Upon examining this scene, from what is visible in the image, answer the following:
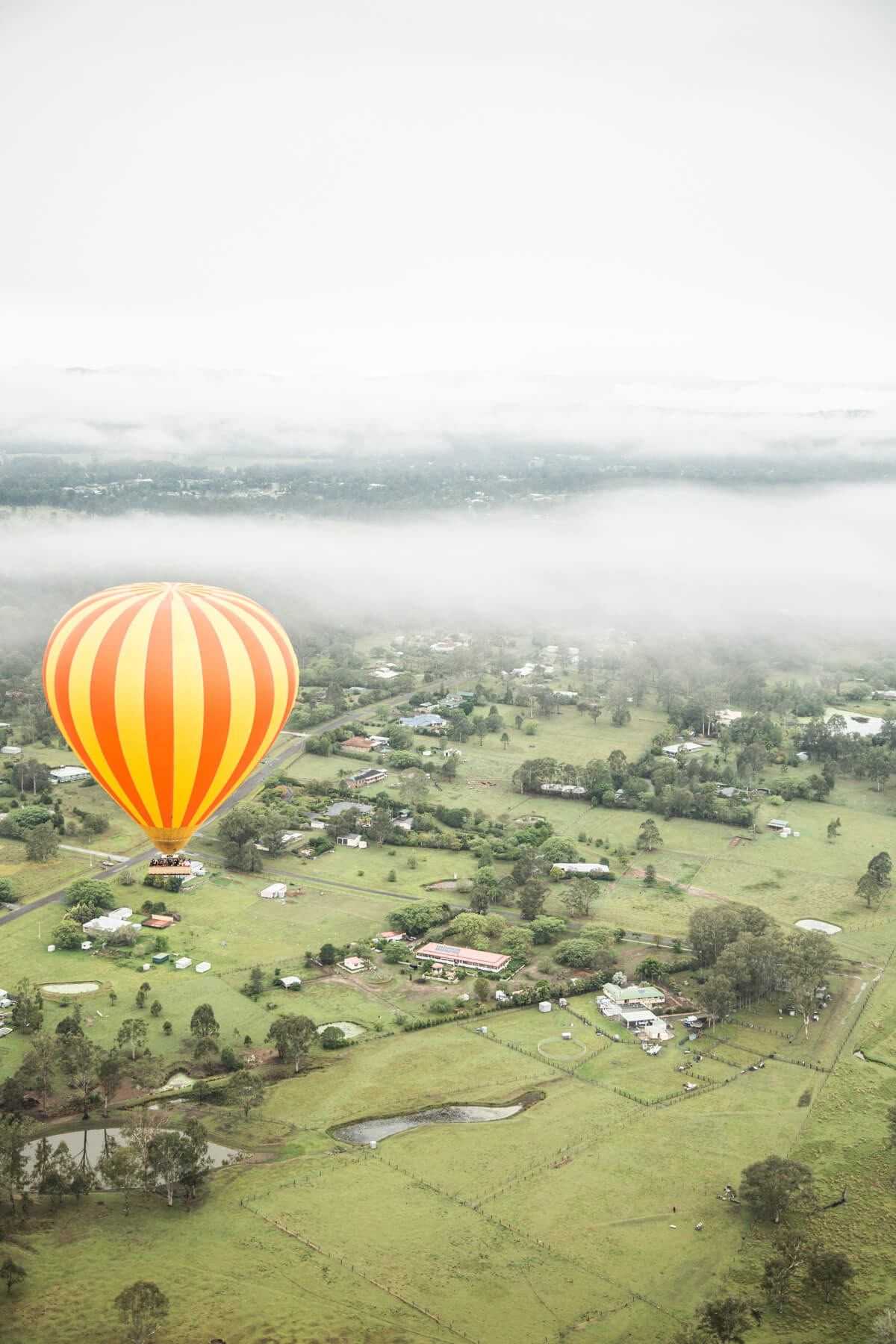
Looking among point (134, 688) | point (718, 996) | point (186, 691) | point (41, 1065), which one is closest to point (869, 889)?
point (718, 996)

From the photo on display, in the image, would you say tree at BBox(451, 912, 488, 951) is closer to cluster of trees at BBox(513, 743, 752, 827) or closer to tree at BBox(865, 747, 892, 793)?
cluster of trees at BBox(513, 743, 752, 827)

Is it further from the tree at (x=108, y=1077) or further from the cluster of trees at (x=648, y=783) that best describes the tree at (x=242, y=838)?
the tree at (x=108, y=1077)

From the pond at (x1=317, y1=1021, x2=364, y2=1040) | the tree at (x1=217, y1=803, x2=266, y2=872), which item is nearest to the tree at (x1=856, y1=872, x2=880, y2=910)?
the pond at (x1=317, y1=1021, x2=364, y2=1040)

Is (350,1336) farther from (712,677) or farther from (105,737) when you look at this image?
(712,677)

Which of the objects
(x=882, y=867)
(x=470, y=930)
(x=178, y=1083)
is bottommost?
(x=178, y=1083)

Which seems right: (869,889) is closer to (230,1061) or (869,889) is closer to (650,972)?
(650,972)

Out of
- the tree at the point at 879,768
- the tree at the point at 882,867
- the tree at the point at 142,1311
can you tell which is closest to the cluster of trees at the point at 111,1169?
the tree at the point at 142,1311

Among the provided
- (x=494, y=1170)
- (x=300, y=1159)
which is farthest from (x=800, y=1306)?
(x=300, y=1159)
